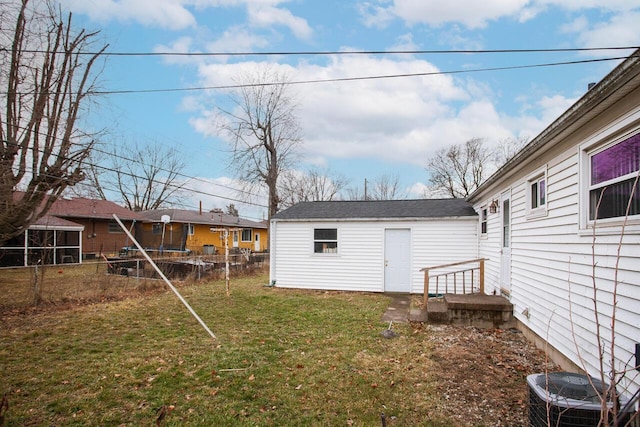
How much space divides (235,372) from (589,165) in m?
5.15

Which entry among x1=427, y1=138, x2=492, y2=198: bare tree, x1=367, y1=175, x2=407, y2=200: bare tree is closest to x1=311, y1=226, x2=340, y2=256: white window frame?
x1=427, y1=138, x2=492, y2=198: bare tree

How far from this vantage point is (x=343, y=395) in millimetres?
4082

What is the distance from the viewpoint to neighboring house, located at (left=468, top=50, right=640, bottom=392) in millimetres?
3297

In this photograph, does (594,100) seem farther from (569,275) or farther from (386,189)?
(386,189)

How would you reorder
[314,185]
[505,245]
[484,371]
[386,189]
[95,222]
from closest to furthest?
[484,371] < [505,245] < [95,222] < [314,185] < [386,189]

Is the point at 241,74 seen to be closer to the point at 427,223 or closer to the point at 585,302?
the point at 427,223

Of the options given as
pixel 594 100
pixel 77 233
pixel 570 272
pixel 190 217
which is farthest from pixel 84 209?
pixel 594 100

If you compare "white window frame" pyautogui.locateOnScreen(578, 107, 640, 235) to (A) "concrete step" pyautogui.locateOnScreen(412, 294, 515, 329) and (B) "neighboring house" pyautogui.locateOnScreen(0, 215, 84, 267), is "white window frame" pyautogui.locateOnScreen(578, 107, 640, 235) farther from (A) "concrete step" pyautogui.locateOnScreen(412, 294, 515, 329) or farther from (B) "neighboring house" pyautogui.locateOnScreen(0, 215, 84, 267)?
(B) "neighboring house" pyautogui.locateOnScreen(0, 215, 84, 267)

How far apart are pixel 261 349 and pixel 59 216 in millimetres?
24081

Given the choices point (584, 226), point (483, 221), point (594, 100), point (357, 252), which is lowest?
point (357, 252)

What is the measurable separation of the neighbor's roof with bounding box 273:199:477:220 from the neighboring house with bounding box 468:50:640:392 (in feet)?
14.0

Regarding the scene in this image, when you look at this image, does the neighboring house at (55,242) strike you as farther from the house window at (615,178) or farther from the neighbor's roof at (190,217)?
the house window at (615,178)

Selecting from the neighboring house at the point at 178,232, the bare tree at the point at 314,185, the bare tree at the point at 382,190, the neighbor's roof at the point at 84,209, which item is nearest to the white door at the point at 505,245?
the neighboring house at the point at 178,232

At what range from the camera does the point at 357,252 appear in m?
11.9
